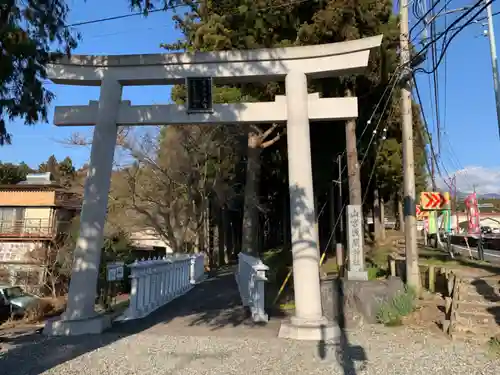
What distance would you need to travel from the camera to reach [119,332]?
29.7 ft

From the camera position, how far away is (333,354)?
7.12 metres

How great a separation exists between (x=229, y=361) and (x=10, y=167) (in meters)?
44.8

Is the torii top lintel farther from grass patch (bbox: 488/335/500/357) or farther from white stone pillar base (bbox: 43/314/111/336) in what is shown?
grass patch (bbox: 488/335/500/357)

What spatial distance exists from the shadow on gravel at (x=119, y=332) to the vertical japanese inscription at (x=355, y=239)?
3188mm

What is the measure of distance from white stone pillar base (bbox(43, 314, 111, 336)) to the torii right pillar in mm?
3603

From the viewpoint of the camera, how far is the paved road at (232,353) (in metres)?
6.40

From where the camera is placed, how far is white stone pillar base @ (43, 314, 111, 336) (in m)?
8.88

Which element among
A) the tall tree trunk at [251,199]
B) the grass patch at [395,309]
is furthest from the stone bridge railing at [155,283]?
the grass patch at [395,309]

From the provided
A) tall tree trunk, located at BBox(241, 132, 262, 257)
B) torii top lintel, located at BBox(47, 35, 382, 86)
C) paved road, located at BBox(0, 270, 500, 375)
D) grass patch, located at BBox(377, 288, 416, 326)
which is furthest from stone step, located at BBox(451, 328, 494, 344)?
tall tree trunk, located at BBox(241, 132, 262, 257)

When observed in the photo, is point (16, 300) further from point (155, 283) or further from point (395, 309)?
point (395, 309)

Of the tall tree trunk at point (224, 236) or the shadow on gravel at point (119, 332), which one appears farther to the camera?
the tall tree trunk at point (224, 236)

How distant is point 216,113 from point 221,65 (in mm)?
1016

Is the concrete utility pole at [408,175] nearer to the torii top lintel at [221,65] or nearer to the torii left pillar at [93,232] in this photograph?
the torii top lintel at [221,65]

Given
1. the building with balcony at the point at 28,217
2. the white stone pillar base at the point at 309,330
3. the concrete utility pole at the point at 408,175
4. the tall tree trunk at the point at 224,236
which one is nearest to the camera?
the white stone pillar base at the point at 309,330
